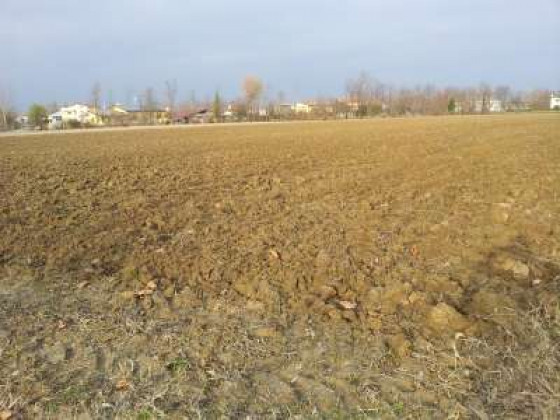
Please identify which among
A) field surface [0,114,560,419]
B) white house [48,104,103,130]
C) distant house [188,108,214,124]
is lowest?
field surface [0,114,560,419]

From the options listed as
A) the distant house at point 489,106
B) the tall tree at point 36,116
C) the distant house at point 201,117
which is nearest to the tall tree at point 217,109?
the distant house at point 201,117

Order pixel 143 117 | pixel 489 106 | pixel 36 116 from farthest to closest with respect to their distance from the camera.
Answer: pixel 489 106 < pixel 143 117 < pixel 36 116

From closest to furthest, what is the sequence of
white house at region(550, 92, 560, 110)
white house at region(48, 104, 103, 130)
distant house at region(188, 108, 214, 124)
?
distant house at region(188, 108, 214, 124), white house at region(48, 104, 103, 130), white house at region(550, 92, 560, 110)

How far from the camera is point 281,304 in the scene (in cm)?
524

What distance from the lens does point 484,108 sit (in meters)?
133

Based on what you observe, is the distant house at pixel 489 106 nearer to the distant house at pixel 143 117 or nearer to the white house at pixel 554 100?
the white house at pixel 554 100

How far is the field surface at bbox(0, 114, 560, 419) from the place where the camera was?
3740 mm

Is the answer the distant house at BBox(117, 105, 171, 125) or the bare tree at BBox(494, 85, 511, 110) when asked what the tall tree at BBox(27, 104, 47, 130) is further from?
the bare tree at BBox(494, 85, 511, 110)

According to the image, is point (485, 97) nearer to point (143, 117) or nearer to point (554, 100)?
point (554, 100)

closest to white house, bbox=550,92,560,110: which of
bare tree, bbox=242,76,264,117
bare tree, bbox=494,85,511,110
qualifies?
bare tree, bbox=494,85,511,110

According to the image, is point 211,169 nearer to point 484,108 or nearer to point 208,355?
point 208,355

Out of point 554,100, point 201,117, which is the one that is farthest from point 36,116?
point 554,100

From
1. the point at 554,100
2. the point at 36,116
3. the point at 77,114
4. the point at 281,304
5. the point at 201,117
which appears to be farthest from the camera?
the point at 554,100

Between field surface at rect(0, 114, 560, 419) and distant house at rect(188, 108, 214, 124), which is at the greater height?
distant house at rect(188, 108, 214, 124)
